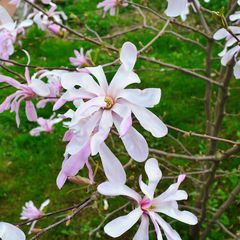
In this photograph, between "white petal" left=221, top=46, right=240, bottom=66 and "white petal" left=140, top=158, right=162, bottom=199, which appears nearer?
"white petal" left=140, top=158, right=162, bottom=199

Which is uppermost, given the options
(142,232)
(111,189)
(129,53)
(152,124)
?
(129,53)

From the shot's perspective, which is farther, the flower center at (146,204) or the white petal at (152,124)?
the flower center at (146,204)

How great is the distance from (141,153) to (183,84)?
3.08m

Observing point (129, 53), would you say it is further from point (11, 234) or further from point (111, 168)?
point (11, 234)

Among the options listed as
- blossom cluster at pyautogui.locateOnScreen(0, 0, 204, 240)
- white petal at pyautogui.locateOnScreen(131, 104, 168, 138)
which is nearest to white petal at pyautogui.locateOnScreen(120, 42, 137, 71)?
blossom cluster at pyautogui.locateOnScreen(0, 0, 204, 240)

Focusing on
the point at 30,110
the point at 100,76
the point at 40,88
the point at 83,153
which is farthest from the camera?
the point at 30,110

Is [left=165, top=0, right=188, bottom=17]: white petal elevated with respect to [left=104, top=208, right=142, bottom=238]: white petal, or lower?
elevated

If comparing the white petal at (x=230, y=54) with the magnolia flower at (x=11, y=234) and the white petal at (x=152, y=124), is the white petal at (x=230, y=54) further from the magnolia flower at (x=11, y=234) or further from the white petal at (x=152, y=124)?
the magnolia flower at (x=11, y=234)

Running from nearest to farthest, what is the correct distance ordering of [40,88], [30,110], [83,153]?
[83,153] < [40,88] < [30,110]

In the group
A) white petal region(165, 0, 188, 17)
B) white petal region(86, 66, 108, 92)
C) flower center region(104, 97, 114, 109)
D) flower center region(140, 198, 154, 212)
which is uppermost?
white petal region(165, 0, 188, 17)

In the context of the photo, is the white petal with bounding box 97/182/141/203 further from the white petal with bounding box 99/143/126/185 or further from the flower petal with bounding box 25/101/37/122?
the flower petal with bounding box 25/101/37/122

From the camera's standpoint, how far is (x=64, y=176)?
0.99 m

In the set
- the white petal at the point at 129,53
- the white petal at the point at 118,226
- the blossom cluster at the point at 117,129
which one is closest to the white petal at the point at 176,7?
the blossom cluster at the point at 117,129

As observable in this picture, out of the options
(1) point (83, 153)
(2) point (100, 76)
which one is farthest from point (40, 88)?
(1) point (83, 153)
